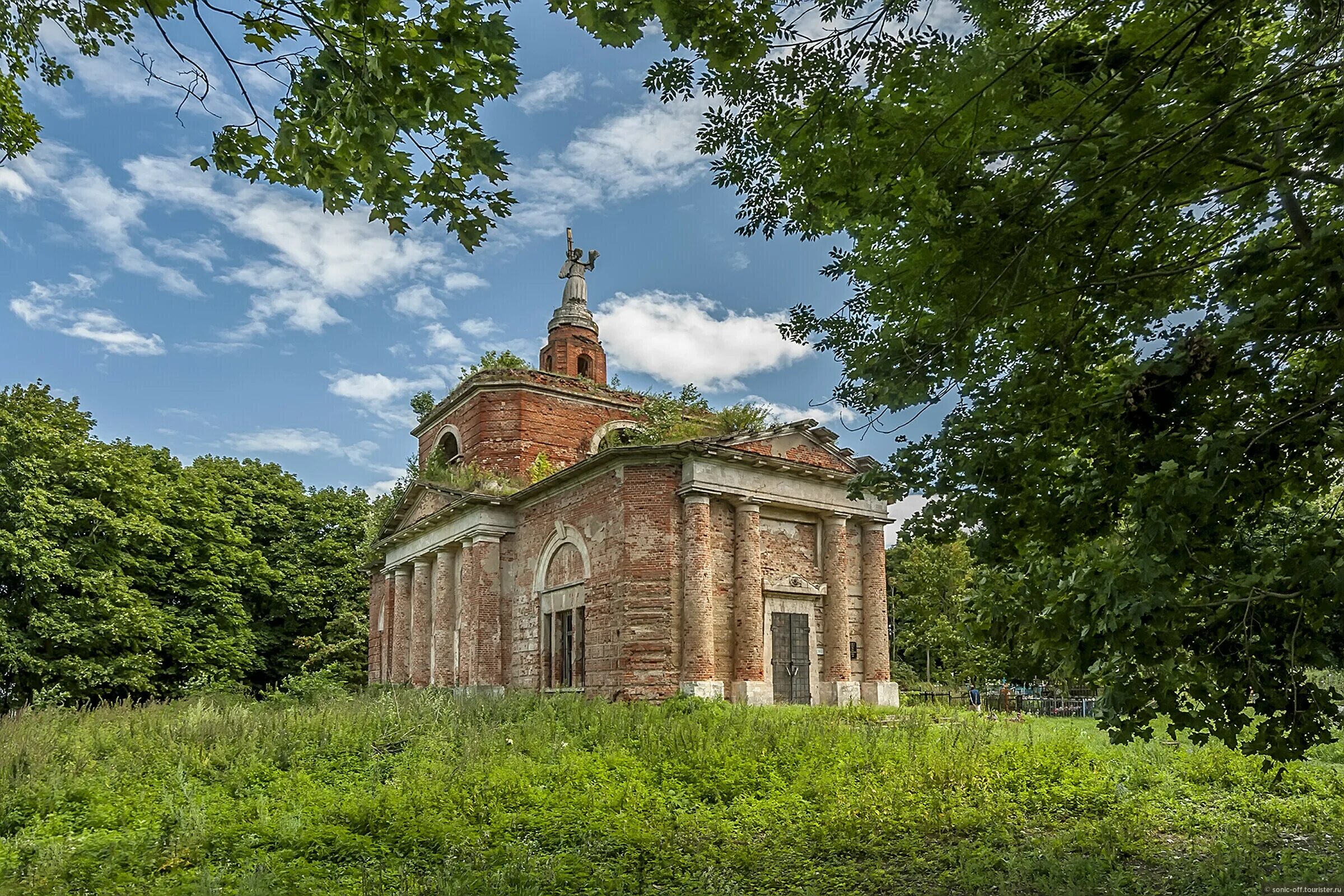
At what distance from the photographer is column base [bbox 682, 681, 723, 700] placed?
54.7ft

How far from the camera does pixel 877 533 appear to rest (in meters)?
20.2

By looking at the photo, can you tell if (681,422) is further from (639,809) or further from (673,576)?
(639,809)

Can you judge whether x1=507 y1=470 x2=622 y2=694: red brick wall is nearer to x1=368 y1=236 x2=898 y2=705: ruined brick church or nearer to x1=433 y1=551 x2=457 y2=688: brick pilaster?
x1=368 y1=236 x2=898 y2=705: ruined brick church

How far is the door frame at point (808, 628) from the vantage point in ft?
60.4

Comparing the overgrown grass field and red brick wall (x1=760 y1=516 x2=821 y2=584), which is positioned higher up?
red brick wall (x1=760 y1=516 x2=821 y2=584)

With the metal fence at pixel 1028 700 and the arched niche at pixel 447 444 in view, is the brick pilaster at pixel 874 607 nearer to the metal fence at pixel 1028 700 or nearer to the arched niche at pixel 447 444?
the metal fence at pixel 1028 700

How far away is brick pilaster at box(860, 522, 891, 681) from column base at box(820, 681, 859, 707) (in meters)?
0.75

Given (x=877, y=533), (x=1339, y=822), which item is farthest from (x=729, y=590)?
(x=1339, y=822)

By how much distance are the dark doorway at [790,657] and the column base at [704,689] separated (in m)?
1.95

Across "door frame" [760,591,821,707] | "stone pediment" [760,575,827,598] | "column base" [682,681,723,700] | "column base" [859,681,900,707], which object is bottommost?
"column base" [859,681,900,707]

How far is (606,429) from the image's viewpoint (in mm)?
26453

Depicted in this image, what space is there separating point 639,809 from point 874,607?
11.9 meters

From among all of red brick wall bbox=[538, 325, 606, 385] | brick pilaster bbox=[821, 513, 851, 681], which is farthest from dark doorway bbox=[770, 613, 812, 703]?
red brick wall bbox=[538, 325, 606, 385]

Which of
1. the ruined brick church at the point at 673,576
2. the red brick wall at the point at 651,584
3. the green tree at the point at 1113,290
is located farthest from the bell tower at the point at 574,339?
the green tree at the point at 1113,290
